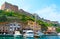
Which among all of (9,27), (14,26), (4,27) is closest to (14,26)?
(14,26)

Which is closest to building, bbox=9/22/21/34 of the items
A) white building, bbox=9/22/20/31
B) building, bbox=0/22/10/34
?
white building, bbox=9/22/20/31

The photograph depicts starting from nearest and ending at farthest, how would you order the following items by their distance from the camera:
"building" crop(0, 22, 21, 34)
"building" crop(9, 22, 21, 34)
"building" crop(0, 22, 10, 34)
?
"building" crop(0, 22, 10, 34) < "building" crop(0, 22, 21, 34) < "building" crop(9, 22, 21, 34)

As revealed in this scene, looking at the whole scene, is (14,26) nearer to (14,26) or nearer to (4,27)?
(14,26)

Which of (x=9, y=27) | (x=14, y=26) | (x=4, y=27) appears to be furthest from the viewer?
(x=14, y=26)

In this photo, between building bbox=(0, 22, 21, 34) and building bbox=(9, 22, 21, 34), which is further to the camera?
building bbox=(9, 22, 21, 34)

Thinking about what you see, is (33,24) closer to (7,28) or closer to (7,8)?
(7,28)

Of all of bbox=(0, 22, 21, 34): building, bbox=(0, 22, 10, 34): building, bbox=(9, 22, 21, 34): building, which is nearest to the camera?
bbox=(0, 22, 10, 34): building

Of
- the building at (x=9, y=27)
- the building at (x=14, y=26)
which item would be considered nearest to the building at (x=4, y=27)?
the building at (x=9, y=27)

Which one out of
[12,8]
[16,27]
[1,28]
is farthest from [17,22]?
[12,8]

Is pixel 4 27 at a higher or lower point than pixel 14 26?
lower

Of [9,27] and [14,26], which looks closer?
[9,27]

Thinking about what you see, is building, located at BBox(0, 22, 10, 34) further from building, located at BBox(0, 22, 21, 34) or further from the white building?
the white building

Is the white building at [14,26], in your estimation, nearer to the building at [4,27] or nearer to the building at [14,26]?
the building at [14,26]

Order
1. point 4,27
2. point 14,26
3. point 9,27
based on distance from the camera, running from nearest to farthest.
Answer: point 4,27 < point 9,27 < point 14,26
